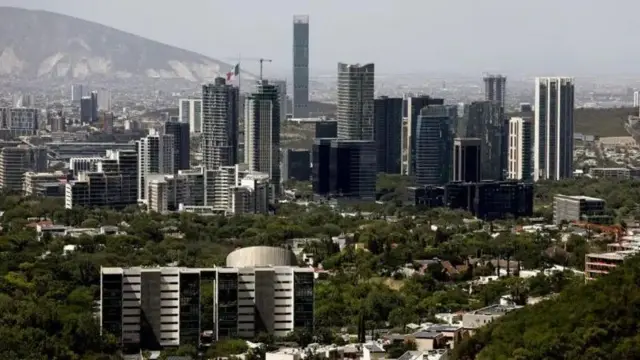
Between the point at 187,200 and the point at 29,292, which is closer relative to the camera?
the point at 29,292

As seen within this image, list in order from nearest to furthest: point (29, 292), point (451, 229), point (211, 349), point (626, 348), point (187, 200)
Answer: point (626, 348)
point (211, 349)
point (29, 292)
point (451, 229)
point (187, 200)

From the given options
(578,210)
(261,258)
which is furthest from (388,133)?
(261,258)

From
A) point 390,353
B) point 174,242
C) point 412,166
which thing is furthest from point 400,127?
point 390,353

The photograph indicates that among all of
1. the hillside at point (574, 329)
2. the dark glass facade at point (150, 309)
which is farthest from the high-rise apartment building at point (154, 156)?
the hillside at point (574, 329)

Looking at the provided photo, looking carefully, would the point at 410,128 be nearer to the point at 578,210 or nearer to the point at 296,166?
the point at 296,166

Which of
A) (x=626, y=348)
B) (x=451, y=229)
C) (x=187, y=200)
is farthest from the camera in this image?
(x=187, y=200)

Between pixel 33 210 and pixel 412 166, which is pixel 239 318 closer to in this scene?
pixel 33 210

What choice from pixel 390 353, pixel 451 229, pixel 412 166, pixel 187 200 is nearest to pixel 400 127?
pixel 412 166
